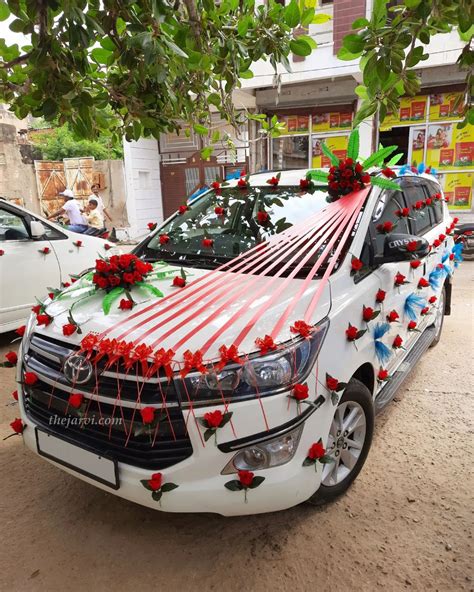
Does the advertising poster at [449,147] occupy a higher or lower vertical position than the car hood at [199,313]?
higher

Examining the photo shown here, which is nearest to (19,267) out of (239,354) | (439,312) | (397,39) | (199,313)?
(199,313)

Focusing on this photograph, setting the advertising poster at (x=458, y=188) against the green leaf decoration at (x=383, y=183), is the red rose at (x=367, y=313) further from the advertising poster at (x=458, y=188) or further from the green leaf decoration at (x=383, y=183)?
the advertising poster at (x=458, y=188)

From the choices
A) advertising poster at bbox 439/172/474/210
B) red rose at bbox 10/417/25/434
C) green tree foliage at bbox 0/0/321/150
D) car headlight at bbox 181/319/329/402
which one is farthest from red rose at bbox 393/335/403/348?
advertising poster at bbox 439/172/474/210

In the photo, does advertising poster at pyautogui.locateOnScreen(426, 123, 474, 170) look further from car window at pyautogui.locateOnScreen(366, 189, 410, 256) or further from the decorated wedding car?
the decorated wedding car

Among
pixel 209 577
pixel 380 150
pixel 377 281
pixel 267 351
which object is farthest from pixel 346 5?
pixel 209 577

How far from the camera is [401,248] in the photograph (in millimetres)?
2559

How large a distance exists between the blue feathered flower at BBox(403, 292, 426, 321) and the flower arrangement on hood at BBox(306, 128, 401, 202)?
78 cm

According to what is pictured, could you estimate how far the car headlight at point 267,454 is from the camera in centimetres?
187

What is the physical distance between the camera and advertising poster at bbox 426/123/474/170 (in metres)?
10.3

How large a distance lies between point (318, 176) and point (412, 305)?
3.68 ft

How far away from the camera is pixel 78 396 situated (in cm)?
198

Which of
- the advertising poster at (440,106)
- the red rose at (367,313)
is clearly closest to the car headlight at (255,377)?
the red rose at (367,313)

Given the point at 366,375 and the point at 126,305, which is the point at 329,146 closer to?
the point at 366,375

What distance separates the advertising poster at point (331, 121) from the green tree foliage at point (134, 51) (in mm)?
8532
